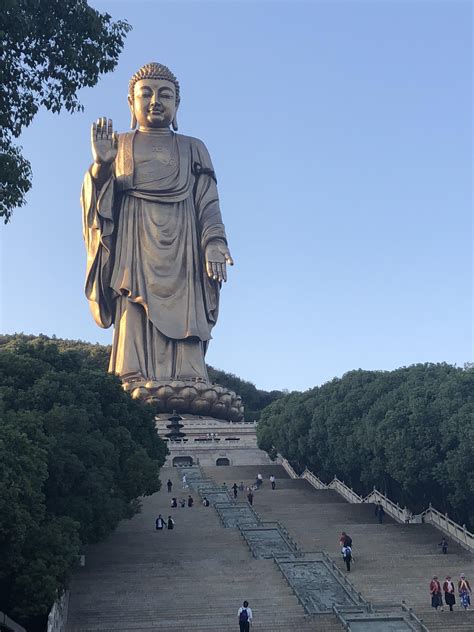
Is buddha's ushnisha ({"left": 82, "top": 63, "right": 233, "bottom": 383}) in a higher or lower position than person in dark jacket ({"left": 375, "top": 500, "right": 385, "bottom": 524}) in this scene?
higher

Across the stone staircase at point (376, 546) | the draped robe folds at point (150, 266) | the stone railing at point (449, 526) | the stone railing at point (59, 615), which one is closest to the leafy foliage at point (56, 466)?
the stone railing at point (59, 615)

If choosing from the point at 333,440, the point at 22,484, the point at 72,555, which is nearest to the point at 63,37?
the point at 22,484

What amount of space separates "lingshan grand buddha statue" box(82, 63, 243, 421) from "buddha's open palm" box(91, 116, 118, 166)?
135cm

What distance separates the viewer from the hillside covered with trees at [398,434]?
21469 mm

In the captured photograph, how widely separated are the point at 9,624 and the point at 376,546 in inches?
354

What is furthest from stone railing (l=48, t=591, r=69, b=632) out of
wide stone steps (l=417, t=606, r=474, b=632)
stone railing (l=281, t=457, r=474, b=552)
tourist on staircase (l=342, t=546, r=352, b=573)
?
stone railing (l=281, t=457, r=474, b=552)

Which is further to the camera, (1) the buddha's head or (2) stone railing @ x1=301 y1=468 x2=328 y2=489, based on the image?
(1) the buddha's head

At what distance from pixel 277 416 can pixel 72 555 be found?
865 inches

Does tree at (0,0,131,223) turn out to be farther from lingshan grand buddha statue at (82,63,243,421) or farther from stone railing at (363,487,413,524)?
lingshan grand buddha statue at (82,63,243,421)

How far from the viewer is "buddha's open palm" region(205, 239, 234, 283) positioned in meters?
39.2

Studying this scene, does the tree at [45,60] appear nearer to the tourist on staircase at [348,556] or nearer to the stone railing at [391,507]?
the tourist on staircase at [348,556]

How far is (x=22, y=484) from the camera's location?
13305mm

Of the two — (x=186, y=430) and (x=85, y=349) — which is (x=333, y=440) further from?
(x=85, y=349)

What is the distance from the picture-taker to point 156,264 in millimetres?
39625
